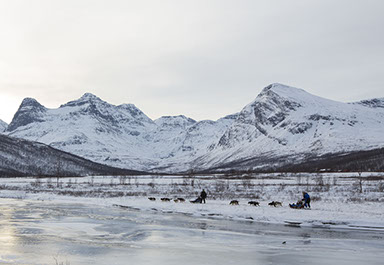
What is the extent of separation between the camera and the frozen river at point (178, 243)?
14.8m

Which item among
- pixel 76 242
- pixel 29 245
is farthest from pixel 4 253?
pixel 76 242

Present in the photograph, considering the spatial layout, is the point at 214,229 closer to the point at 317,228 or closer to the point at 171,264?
the point at 317,228

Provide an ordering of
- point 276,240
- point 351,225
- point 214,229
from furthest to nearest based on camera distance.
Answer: point 351,225 → point 214,229 → point 276,240

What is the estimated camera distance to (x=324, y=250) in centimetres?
1725

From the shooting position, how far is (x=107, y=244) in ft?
58.5

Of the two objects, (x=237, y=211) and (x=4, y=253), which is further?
(x=237, y=211)

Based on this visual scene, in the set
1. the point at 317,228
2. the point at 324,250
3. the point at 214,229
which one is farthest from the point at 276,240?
the point at 317,228

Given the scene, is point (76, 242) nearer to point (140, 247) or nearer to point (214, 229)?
point (140, 247)

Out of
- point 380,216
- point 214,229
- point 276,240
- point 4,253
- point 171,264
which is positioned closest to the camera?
point 171,264

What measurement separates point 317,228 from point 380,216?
6.33 meters

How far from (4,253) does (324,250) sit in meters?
13.5

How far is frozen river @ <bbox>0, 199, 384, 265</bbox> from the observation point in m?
14.8

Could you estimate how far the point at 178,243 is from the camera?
18594mm

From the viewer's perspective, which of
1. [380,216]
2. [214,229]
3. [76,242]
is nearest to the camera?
[76,242]
